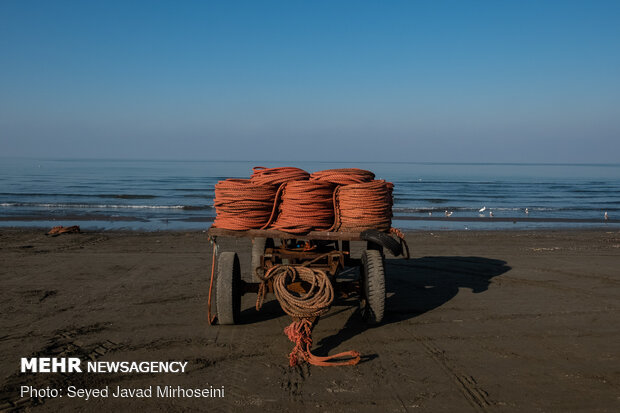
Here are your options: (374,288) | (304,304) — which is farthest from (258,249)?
(304,304)

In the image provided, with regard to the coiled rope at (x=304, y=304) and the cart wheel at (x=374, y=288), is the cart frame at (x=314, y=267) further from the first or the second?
the coiled rope at (x=304, y=304)

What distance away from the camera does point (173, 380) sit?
420cm

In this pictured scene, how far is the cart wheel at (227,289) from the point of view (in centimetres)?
544

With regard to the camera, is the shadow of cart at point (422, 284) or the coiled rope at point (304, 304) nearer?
the coiled rope at point (304, 304)

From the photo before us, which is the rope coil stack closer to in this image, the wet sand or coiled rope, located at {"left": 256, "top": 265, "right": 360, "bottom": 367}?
coiled rope, located at {"left": 256, "top": 265, "right": 360, "bottom": 367}

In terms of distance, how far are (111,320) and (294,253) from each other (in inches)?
102

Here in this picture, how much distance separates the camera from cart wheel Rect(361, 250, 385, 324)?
5348 millimetres

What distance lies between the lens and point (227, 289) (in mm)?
5438

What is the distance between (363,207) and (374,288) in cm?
99

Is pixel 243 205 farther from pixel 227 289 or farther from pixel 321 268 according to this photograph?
pixel 321 268

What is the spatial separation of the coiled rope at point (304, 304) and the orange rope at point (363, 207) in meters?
0.75

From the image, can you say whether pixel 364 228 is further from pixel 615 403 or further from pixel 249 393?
pixel 615 403

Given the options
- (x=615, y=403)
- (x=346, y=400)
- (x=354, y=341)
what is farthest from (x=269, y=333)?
(x=615, y=403)

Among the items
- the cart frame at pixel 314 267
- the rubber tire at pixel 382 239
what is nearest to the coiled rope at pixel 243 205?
the cart frame at pixel 314 267
